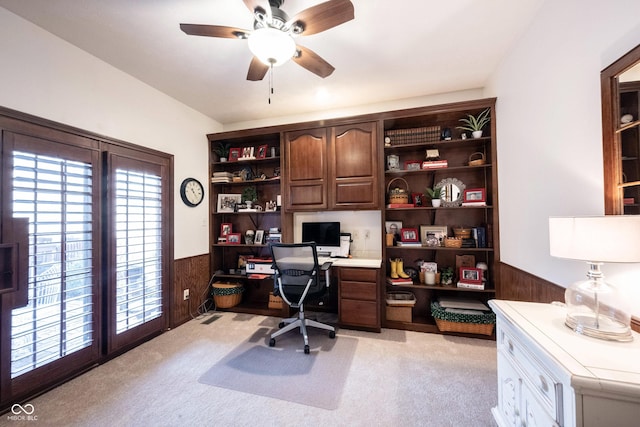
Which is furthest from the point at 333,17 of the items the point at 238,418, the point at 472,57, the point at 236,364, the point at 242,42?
the point at 236,364

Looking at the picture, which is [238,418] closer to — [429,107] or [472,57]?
[429,107]

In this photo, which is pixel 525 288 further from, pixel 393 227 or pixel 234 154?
pixel 234 154

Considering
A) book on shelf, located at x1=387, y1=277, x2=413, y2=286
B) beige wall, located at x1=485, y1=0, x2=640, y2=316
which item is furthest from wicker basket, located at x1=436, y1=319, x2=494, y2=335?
beige wall, located at x1=485, y1=0, x2=640, y2=316

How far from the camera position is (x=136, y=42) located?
6.27 ft

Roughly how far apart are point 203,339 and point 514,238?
3161mm

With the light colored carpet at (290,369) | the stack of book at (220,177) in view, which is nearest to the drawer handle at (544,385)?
the light colored carpet at (290,369)

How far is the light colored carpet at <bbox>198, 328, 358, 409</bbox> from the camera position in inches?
66.4

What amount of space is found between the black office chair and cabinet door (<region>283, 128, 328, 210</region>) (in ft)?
2.72

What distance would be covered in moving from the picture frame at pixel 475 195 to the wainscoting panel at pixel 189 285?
10.9ft

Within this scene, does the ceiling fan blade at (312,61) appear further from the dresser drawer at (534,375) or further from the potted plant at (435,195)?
the dresser drawer at (534,375)

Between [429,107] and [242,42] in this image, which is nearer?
[242,42]

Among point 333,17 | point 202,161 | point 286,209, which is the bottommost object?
point 286,209

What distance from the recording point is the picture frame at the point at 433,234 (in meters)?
2.72

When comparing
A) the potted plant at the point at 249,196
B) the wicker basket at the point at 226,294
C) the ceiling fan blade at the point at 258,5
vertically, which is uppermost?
the ceiling fan blade at the point at 258,5
